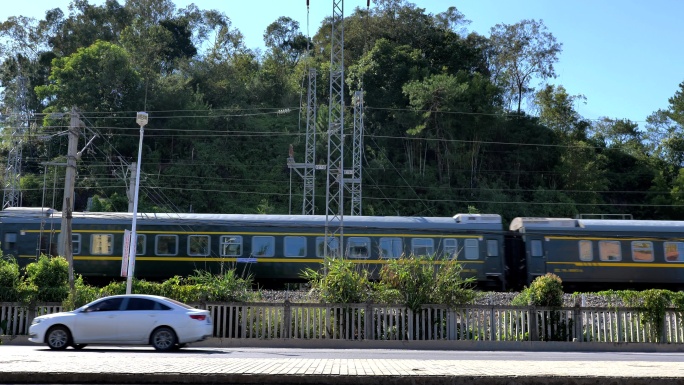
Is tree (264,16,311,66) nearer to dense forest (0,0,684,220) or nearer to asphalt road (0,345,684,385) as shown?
dense forest (0,0,684,220)

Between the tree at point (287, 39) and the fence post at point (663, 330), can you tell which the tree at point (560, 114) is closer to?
the tree at point (287, 39)

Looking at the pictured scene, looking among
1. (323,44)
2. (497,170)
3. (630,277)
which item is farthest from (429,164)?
(630,277)

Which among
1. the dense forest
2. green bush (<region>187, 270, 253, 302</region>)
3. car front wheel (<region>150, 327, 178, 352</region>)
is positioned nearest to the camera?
car front wheel (<region>150, 327, 178, 352</region>)

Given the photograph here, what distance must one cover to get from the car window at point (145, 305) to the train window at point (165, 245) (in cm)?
1388

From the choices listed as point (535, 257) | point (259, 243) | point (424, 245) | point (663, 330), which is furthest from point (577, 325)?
point (259, 243)

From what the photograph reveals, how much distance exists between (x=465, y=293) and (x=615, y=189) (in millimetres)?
49871

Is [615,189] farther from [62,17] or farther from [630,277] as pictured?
[62,17]

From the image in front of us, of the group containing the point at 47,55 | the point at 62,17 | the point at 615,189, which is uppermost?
the point at 62,17

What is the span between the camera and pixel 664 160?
217ft

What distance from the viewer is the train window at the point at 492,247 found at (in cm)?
2922

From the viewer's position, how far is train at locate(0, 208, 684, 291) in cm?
2909

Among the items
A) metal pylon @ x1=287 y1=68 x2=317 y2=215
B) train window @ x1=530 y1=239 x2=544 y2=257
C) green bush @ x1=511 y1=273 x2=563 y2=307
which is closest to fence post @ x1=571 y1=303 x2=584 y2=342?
green bush @ x1=511 y1=273 x2=563 y2=307

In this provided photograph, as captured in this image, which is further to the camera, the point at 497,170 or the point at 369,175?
the point at 497,170

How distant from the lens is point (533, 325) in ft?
62.0
